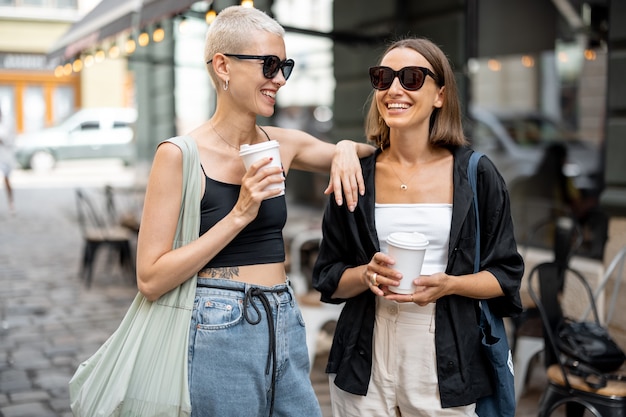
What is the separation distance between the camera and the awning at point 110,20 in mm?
6483

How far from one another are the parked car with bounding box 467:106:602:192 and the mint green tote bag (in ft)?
→ 26.7

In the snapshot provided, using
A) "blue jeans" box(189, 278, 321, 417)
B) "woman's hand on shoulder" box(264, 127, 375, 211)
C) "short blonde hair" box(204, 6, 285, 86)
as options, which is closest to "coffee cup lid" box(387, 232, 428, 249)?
"woman's hand on shoulder" box(264, 127, 375, 211)

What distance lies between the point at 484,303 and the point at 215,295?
0.84m

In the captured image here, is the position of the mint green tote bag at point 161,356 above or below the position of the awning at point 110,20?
below

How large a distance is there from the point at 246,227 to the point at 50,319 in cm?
540

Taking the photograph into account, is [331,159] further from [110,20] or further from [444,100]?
[110,20]

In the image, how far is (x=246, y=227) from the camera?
2.12 metres

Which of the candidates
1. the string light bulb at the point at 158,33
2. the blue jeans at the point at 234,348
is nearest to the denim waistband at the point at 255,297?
the blue jeans at the point at 234,348

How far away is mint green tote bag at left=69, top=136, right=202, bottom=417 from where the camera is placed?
202 centimetres

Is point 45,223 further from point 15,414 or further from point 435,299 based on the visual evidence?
point 435,299

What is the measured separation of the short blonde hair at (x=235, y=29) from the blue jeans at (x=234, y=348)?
645 millimetres

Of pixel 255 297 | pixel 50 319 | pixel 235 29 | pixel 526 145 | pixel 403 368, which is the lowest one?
pixel 50 319

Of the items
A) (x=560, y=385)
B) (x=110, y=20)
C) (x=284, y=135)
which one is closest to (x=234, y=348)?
(x=284, y=135)

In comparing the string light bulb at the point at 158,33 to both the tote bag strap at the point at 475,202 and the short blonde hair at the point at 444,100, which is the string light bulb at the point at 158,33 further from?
the tote bag strap at the point at 475,202
